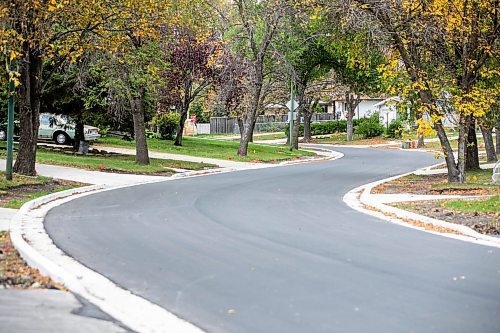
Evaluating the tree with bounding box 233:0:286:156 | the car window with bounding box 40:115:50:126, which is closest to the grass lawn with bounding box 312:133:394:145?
the tree with bounding box 233:0:286:156

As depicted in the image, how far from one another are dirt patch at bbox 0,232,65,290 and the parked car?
91.0 ft

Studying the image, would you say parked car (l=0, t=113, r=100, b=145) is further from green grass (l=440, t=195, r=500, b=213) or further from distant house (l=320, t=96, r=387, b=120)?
distant house (l=320, t=96, r=387, b=120)

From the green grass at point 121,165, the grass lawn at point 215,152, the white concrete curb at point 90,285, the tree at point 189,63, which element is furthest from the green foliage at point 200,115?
the white concrete curb at point 90,285

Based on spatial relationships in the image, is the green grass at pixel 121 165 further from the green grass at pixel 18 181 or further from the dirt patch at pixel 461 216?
the dirt patch at pixel 461 216

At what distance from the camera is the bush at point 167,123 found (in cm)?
5138

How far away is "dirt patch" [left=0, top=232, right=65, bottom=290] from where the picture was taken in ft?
27.7

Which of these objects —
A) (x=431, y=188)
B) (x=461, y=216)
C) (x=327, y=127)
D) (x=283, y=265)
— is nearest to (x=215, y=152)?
(x=431, y=188)

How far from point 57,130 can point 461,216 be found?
28468 millimetres

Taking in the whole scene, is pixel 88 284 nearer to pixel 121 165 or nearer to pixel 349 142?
pixel 121 165

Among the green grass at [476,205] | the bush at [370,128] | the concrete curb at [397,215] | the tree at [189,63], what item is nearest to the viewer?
the concrete curb at [397,215]

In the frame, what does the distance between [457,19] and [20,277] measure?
1474cm

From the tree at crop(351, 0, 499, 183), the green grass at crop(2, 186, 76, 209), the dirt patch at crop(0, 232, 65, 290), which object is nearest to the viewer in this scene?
the dirt patch at crop(0, 232, 65, 290)

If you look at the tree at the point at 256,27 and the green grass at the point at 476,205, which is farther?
the tree at the point at 256,27

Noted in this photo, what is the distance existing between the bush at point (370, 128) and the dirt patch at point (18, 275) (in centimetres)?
6083
